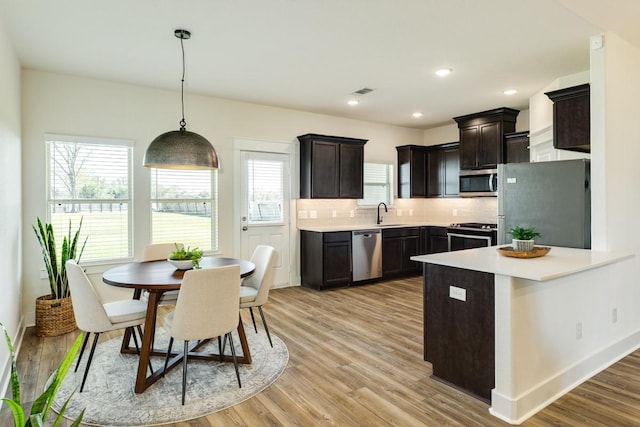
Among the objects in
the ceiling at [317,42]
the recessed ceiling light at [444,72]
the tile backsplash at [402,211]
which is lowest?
the tile backsplash at [402,211]

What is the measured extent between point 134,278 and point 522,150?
17.3ft

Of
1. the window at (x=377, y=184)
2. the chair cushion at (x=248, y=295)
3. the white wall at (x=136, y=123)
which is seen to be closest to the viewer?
the chair cushion at (x=248, y=295)

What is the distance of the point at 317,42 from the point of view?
348 cm

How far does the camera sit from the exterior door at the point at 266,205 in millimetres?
5523

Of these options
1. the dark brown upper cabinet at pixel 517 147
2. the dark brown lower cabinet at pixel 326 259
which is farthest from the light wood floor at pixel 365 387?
the dark brown upper cabinet at pixel 517 147

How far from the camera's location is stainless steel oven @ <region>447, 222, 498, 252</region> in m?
5.66

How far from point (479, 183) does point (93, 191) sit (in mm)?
5582

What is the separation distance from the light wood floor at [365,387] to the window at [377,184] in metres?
3.06

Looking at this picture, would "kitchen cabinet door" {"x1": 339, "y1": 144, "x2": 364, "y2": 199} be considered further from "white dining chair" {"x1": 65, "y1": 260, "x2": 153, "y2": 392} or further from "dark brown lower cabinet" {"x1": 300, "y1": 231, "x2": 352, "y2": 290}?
"white dining chair" {"x1": 65, "y1": 260, "x2": 153, "y2": 392}

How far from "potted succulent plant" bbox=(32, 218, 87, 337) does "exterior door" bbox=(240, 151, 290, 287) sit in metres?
2.15

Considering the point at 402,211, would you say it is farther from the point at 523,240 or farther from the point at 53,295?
the point at 53,295

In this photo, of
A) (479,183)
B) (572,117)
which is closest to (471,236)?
(479,183)

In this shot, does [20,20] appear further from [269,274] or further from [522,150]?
[522,150]

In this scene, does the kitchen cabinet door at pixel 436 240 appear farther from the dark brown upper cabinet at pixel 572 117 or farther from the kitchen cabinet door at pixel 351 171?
the dark brown upper cabinet at pixel 572 117
